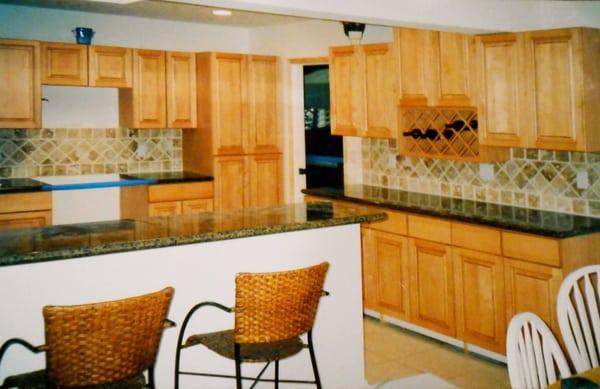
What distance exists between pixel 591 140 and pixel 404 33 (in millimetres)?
1673

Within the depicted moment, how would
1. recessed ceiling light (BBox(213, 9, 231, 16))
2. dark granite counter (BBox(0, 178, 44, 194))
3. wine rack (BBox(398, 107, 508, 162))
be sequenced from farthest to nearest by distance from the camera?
recessed ceiling light (BBox(213, 9, 231, 16)), dark granite counter (BBox(0, 178, 44, 194)), wine rack (BBox(398, 107, 508, 162))

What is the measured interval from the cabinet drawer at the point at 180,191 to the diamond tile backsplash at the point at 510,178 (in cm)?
166

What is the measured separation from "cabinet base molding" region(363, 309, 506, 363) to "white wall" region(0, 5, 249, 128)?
3.27 meters

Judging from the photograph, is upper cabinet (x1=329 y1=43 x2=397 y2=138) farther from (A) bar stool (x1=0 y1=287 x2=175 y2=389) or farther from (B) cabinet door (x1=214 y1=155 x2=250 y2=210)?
(A) bar stool (x1=0 y1=287 x2=175 y2=389)

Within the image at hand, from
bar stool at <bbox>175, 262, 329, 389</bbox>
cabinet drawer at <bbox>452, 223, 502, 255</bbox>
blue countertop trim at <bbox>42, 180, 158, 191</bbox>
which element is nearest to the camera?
bar stool at <bbox>175, 262, 329, 389</bbox>

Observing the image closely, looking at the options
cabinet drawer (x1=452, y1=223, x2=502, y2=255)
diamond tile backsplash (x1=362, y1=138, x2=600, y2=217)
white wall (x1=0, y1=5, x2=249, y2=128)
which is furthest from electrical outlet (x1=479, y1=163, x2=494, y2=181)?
white wall (x1=0, y1=5, x2=249, y2=128)

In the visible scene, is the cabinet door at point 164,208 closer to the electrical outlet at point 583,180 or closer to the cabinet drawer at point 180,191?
the cabinet drawer at point 180,191

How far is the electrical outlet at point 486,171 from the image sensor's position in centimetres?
468

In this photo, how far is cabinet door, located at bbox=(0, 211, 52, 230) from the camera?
525 cm

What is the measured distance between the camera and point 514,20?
13.4 ft

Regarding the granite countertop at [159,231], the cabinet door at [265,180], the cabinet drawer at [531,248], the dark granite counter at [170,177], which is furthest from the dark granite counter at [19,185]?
the cabinet drawer at [531,248]

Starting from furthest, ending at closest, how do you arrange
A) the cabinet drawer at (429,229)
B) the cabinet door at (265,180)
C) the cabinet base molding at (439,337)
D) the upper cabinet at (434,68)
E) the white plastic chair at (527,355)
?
the cabinet door at (265,180), the upper cabinet at (434,68), the cabinet drawer at (429,229), the cabinet base molding at (439,337), the white plastic chair at (527,355)

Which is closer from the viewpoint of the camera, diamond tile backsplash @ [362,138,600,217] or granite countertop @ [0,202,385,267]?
granite countertop @ [0,202,385,267]

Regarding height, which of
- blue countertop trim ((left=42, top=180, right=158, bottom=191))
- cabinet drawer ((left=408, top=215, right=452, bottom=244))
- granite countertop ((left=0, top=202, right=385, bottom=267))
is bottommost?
cabinet drawer ((left=408, top=215, right=452, bottom=244))
